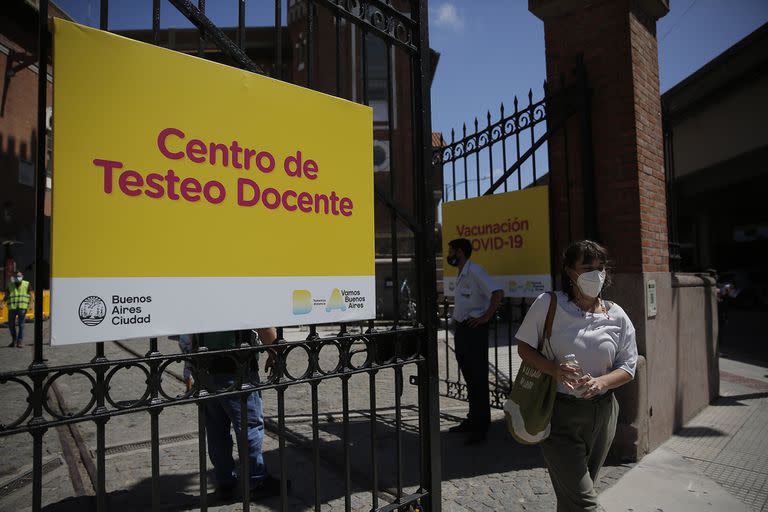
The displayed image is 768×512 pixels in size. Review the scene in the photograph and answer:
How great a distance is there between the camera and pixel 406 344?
116 inches

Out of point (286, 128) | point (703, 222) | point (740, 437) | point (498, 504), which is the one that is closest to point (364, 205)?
point (286, 128)

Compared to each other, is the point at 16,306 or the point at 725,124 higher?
the point at 725,124

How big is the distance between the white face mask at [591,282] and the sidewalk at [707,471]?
183 centimetres

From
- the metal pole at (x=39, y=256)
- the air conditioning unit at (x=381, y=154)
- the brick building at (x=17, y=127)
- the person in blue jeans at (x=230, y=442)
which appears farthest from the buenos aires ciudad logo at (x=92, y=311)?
the brick building at (x=17, y=127)

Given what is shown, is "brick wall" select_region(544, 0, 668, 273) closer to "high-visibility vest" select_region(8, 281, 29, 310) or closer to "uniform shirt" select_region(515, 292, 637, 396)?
"uniform shirt" select_region(515, 292, 637, 396)

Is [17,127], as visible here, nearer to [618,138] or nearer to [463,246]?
[463,246]

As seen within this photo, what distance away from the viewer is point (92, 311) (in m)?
1.80

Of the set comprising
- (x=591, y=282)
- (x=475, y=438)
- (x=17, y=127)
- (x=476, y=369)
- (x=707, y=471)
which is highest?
(x=17, y=127)

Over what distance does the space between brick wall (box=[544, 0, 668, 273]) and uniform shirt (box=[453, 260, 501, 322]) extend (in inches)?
33.1

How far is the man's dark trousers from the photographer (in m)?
4.79

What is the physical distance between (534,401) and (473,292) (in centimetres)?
242

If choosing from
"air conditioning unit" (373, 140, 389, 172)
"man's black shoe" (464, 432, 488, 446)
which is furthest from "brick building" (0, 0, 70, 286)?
"man's black shoe" (464, 432, 488, 446)

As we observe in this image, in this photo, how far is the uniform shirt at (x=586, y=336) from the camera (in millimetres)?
2629

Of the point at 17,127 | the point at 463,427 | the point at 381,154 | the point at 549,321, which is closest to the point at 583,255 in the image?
the point at 549,321
